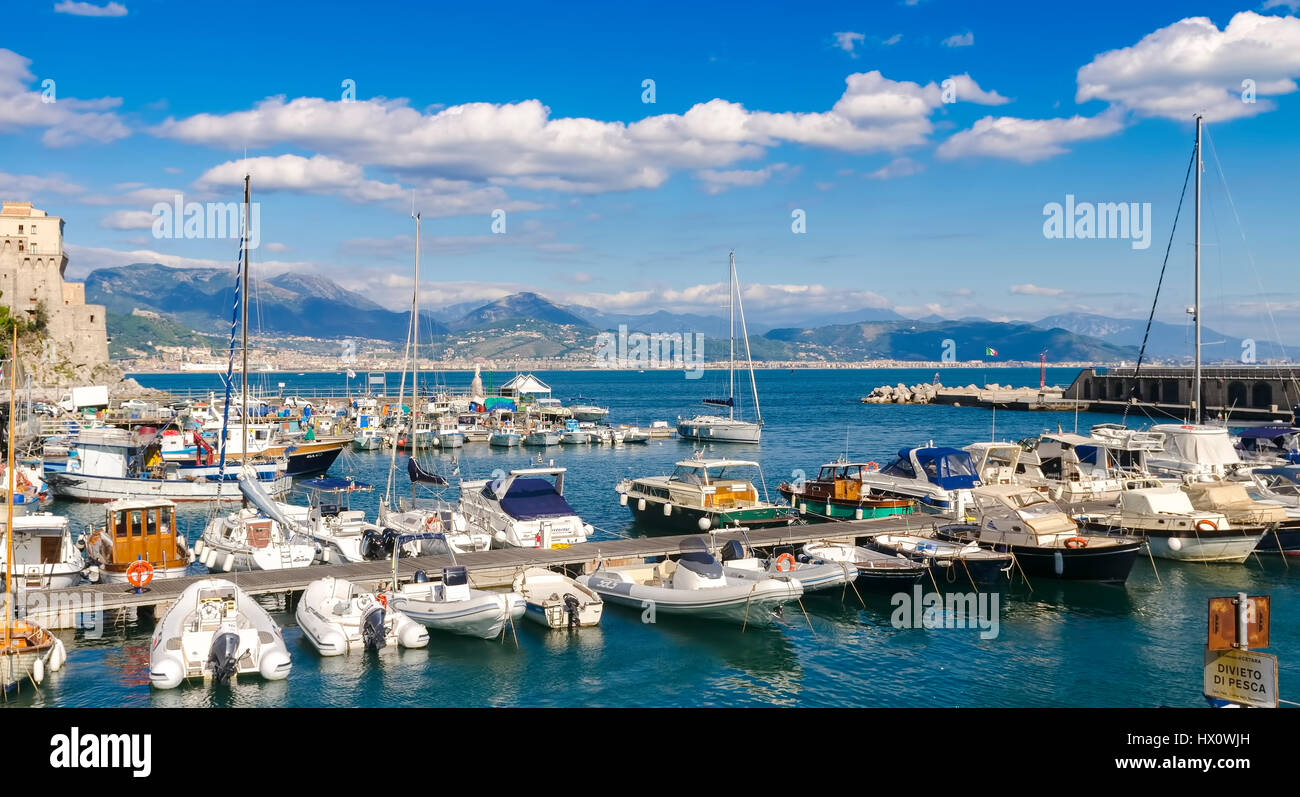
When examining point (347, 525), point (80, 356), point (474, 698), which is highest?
point (80, 356)

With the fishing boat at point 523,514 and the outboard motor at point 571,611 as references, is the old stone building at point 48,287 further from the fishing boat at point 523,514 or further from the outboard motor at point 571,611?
the outboard motor at point 571,611

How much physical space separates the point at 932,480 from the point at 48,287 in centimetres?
9624

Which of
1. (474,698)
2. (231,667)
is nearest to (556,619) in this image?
(474,698)

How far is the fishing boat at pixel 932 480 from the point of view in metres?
36.3

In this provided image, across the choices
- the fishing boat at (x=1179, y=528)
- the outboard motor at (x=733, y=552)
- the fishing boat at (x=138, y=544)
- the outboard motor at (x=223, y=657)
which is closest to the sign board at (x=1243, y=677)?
the outboard motor at (x=223, y=657)

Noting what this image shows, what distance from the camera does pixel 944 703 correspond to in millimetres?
18891

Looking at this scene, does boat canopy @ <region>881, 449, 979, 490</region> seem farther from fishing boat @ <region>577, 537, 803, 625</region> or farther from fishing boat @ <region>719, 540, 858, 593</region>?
fishing boat @ <region>577, 537, 803, 625</region>

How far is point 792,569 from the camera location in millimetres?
26547

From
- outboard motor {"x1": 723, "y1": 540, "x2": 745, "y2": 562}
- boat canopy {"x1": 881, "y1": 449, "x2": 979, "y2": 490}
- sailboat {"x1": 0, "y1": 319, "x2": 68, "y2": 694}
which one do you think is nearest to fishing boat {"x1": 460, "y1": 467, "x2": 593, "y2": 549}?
outboard motor {"x1": 723, "y1": 540, "x2": 745, "y2": 562}

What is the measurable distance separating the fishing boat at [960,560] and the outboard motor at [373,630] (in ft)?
50.4

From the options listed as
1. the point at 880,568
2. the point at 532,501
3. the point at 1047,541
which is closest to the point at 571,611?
the point at 532,501

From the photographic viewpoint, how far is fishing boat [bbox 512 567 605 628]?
77.2 ft
